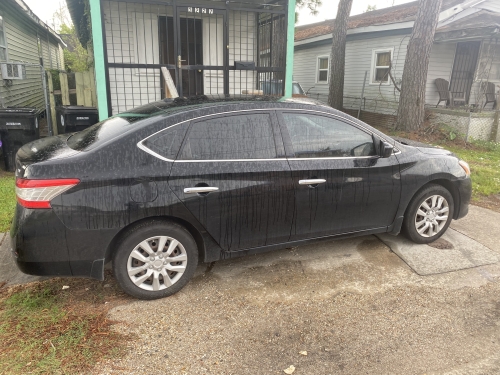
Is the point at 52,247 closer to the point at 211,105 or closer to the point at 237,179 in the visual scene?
the point at 237,179

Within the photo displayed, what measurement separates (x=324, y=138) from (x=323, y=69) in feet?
50.5

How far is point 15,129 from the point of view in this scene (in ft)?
22.6

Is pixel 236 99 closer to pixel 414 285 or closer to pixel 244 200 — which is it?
A: pixel 244 200

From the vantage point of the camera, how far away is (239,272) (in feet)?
12.1

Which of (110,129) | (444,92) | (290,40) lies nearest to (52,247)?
(110,129)

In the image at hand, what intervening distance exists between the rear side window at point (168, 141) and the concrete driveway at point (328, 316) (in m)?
1.21

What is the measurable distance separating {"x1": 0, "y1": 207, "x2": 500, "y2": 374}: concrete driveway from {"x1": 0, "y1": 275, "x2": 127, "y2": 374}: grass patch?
0.14 metres

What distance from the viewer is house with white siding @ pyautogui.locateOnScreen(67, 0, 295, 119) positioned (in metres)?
8.02

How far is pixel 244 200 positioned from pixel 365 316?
1323mm

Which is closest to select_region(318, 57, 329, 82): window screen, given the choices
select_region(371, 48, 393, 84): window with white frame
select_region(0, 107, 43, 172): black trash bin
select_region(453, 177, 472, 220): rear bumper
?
select_region(371, 48, 393, 84): window with white frame

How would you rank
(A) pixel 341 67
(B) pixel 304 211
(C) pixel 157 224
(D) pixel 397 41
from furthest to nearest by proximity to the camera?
(A) pixel 341 67 < (D) pixel 397 41 < (B) pixel 304 211 < (C) pixel 157 224

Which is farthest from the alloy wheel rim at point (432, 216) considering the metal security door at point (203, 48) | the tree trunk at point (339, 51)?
the tree trunk at point (339, 51)

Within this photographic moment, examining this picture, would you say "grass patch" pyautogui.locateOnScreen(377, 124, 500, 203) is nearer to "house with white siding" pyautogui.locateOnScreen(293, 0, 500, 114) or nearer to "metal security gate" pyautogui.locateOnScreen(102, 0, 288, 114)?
"house with white siding" pyautogui.locateOnScreen(293, 0, 500, 114)

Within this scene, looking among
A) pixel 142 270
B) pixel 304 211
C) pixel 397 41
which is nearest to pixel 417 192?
pixel 304 211
